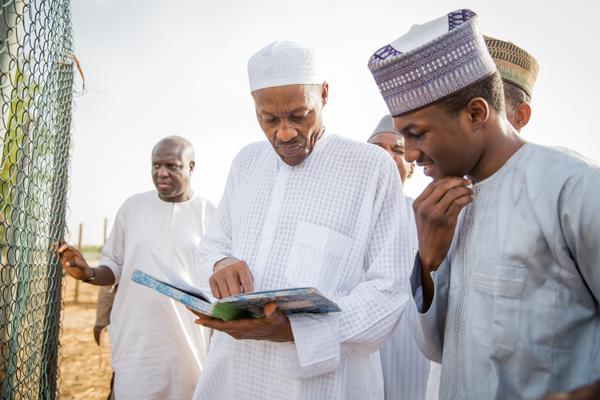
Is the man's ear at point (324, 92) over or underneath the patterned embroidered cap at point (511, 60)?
underneath

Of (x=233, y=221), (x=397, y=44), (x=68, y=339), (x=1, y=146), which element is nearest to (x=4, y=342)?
(x=1, y=146)

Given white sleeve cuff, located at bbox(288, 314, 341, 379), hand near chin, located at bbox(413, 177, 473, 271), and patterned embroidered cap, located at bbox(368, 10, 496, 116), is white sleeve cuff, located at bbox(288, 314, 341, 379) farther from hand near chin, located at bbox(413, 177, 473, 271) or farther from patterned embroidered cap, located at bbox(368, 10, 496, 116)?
patterned embroidered cap, located at bbox(368, 10, 496, 116)

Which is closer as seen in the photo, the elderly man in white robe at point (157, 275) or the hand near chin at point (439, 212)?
the hand near chin at point (439, 212)

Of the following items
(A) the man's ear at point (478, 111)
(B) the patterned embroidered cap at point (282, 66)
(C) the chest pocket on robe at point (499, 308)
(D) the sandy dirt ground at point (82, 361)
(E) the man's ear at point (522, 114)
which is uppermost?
(B) the patterned embroidered cap at point (282, 66)

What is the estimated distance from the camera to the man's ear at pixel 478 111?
159cm

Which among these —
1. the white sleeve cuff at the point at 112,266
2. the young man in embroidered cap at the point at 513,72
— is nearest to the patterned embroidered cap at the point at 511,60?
the young man in embroidered cap at the point at 513,72

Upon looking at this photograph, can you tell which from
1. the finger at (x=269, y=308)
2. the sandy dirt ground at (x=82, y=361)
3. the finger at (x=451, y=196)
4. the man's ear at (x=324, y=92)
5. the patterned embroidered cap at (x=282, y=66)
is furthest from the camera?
the sandy dirt ground at (x=82, y=361)

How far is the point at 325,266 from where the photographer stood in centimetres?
215

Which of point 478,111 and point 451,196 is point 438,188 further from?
point 478,111

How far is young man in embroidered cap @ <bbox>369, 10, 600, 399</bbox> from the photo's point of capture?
4.53 feet

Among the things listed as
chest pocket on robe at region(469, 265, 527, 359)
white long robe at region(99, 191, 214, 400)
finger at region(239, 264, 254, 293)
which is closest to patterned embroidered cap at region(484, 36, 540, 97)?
chest pocket on robe at region(469, 265, 527, 359)

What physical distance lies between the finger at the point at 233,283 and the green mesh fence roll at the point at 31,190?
102 cm

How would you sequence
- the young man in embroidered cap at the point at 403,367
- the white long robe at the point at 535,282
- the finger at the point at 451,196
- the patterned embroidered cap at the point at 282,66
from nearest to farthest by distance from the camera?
the white long robe at the point at 535,282
the finger at the point at 451,196
the patterned embroidered cap at the point at 282,66
the young man in embroidered cap at the point at 403,367

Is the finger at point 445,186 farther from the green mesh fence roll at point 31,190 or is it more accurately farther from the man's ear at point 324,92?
the green mesh fence roll at point 31,190
